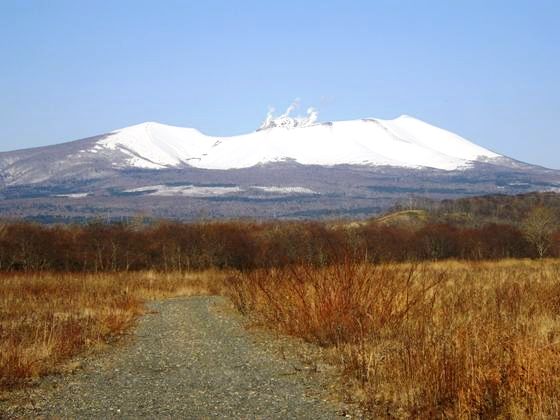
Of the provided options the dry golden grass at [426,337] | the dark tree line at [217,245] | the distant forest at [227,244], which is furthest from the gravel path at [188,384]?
the distant forest at [227,244]

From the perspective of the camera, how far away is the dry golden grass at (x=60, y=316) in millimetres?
8289

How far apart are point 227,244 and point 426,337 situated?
34.8 meters

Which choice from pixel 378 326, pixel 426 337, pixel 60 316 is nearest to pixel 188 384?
pixel 426 337

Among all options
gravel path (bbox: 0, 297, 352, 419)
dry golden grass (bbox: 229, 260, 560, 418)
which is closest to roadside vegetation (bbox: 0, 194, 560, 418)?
dry golden grass (bbox: 229, 260, 560, 418)

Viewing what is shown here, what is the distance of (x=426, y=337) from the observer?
8.09 meters

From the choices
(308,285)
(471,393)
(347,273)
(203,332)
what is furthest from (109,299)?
(471,393)

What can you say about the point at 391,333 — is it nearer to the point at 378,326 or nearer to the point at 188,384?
the point at 378,326

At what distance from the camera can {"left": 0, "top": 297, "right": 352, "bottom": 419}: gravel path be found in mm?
6312

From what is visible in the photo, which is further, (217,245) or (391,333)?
(217,245)

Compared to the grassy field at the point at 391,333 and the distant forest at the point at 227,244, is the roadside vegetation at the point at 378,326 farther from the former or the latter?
the distant forest at the point at 227,244

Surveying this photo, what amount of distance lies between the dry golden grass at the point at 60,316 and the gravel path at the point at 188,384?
0.44m

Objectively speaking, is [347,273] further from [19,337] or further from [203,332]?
[19,337]

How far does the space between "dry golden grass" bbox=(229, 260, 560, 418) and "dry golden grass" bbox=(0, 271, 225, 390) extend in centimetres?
318

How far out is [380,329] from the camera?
9.38 metres
